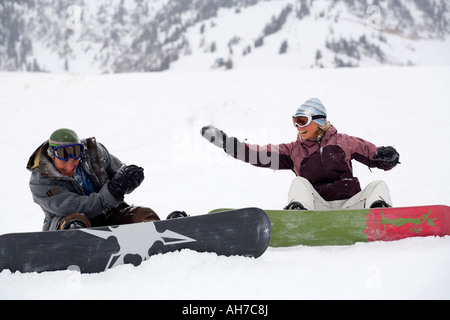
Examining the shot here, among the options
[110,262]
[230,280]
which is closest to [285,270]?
[230,280]

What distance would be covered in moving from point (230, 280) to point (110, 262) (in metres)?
0.89

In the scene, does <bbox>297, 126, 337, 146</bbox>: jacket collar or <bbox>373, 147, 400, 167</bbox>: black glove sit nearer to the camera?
<bbox>373, 147, 400, 167</bbox>: black glove

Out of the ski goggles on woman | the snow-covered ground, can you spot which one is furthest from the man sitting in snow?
the ski goggles on woman

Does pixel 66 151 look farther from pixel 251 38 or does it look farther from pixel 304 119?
pixel 251 38

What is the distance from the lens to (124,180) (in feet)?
12.8

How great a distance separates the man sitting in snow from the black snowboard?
37cm

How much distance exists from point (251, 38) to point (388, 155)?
491 feet

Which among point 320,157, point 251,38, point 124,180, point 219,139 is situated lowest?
point 124,180

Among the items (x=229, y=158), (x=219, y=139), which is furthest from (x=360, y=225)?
(x=229, y=158)

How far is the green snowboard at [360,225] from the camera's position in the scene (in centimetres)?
375

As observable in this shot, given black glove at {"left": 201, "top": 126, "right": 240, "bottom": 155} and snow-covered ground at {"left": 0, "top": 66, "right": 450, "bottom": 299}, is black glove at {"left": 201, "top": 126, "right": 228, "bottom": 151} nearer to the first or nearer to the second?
black glove at {"left": 201, "top": 126, "right": 240, "bottom": 155}

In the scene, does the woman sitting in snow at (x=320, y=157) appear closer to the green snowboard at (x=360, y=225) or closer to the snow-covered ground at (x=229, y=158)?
the green snowboard at (x=360, y=225)

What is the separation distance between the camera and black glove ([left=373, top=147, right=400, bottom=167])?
4402mm
